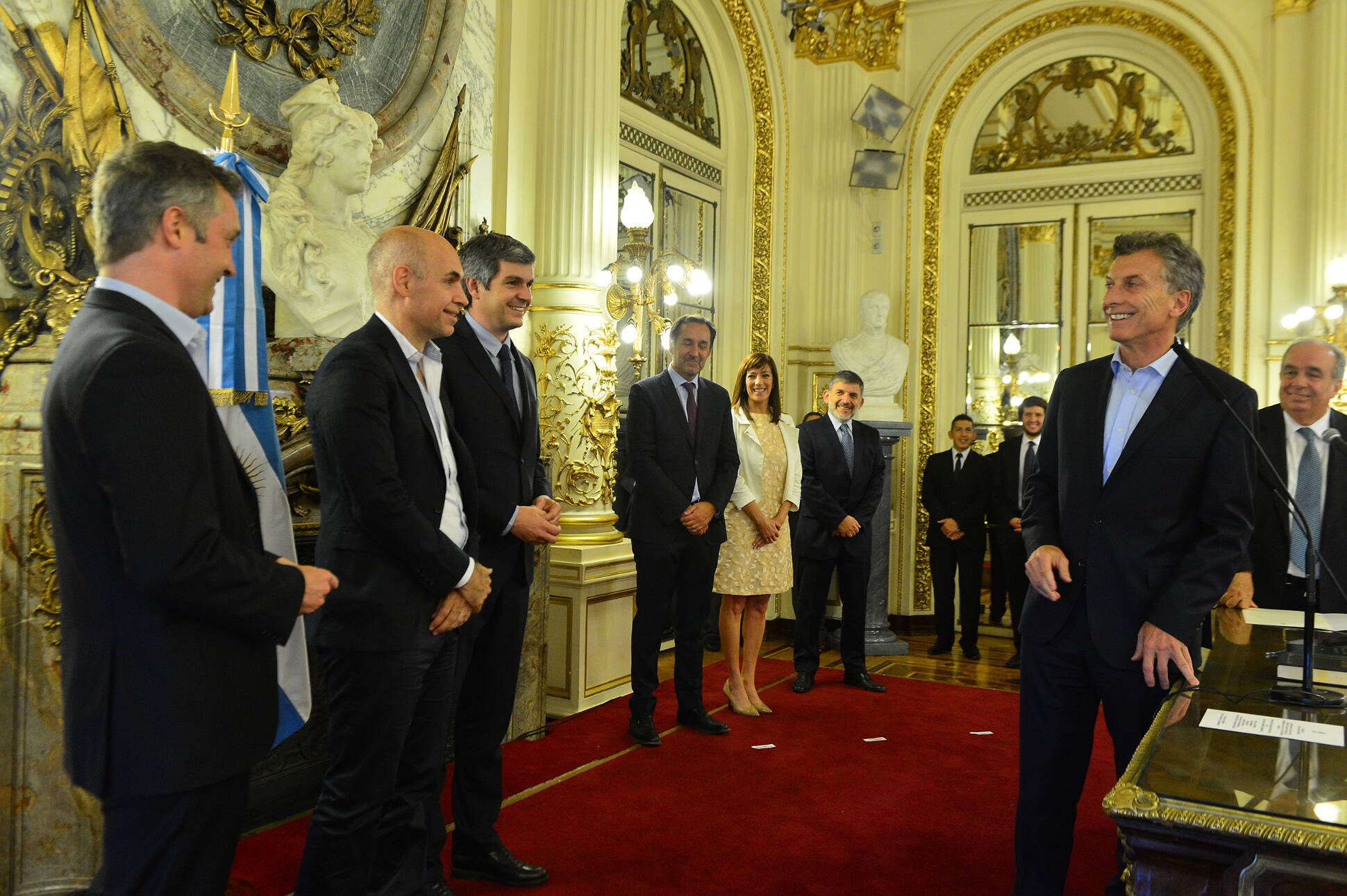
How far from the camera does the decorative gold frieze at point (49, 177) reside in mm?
2504

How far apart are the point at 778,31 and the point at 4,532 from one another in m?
6.45

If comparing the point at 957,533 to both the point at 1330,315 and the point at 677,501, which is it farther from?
the point at 677,501

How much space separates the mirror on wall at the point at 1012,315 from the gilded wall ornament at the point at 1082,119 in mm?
540

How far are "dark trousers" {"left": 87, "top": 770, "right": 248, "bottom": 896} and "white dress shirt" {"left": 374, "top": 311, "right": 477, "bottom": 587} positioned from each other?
863 millimetres

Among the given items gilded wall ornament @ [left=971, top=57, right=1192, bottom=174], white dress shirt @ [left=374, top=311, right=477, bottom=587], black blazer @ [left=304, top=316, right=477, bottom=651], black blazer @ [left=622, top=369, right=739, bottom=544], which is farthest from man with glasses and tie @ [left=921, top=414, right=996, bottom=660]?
black blazer @ [left=304, top=316, right=477, bottom=651]

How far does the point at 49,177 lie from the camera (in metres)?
2.57

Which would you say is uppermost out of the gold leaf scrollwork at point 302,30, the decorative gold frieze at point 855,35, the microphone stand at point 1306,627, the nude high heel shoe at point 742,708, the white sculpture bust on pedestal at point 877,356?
the decorative gold frieze at point 855,35

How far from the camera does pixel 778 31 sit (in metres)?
7.42

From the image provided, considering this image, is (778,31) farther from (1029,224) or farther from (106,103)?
(106,103)

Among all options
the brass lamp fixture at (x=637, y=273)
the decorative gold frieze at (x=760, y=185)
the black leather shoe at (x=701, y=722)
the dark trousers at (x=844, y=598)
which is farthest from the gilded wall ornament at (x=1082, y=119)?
the black leather shoe at (x=701, y=722)

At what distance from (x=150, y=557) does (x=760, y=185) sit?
252 inches

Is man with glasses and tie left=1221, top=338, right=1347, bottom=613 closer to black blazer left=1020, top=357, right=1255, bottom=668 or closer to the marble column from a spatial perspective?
black blazer left=1020, top=357, right=1255, bottom=668

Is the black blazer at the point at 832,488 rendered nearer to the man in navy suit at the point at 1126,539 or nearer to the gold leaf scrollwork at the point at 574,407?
the gold leaf scrollwork at the point at 574,407

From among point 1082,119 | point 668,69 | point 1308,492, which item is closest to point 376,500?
point 1308,492
